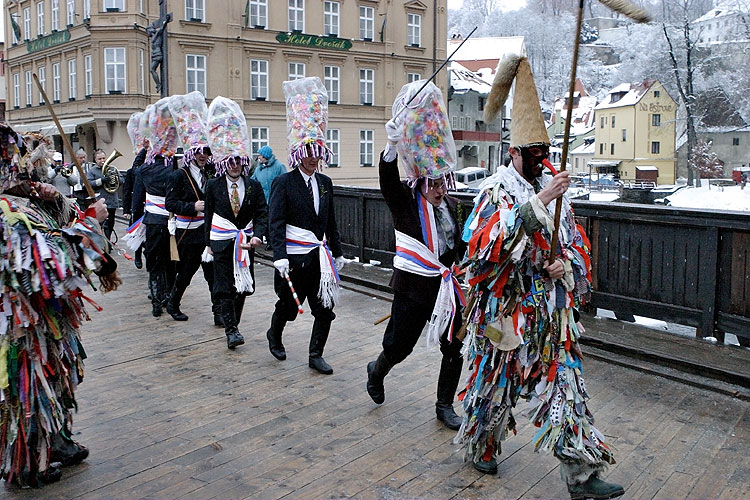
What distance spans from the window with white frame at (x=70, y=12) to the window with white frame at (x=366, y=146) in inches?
569

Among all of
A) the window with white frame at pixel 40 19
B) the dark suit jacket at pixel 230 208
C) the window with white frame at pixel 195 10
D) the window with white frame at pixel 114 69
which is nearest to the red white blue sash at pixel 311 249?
the dark suit jacket at pixel 230 208

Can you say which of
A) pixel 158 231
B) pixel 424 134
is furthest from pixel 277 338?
pixel 424 134

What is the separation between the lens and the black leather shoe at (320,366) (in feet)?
19.4

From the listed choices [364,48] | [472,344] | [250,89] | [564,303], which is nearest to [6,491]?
[472,344]

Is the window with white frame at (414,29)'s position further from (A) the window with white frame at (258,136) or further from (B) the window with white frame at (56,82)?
(B) the window with white frame at (56,82)

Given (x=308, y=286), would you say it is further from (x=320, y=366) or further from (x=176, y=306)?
(x=176, y=306)

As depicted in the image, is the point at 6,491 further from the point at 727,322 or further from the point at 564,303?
the point at 727,322

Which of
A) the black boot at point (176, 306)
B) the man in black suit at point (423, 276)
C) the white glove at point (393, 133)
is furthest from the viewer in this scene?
the black boot at point (176, 306)

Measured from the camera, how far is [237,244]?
22.0 feet

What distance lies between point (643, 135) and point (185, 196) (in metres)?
66.1

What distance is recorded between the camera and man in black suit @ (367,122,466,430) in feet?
14.9

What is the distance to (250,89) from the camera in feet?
111

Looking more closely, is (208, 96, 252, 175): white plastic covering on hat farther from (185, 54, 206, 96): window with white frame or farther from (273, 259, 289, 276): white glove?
Answer: (185, 54, 206, 96): window with white frame

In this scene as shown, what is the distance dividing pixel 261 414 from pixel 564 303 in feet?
7.56
